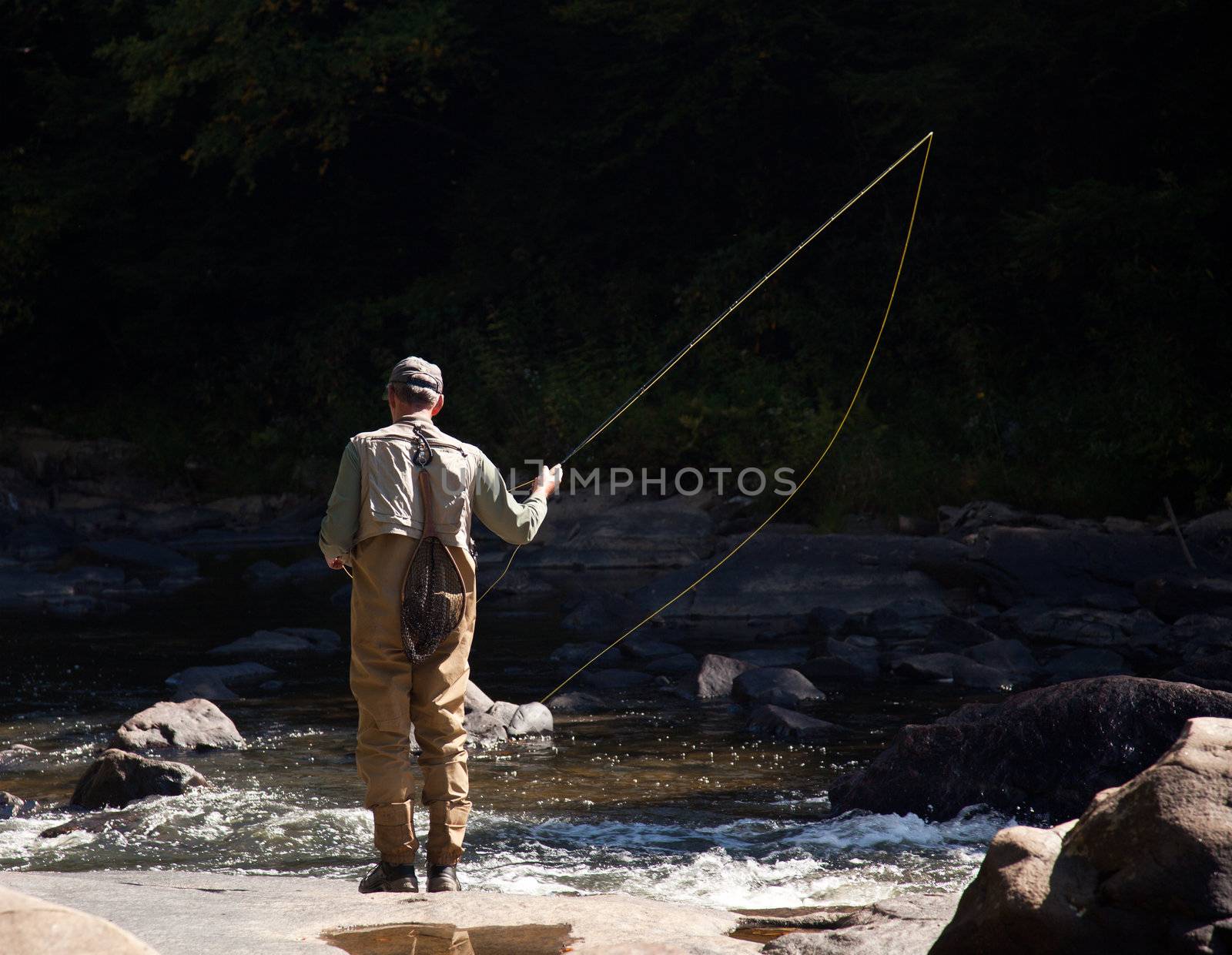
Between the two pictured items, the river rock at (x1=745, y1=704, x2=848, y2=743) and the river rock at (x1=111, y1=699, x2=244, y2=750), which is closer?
the river rock at (x1=111, y1=699, x2=244, y2=750)

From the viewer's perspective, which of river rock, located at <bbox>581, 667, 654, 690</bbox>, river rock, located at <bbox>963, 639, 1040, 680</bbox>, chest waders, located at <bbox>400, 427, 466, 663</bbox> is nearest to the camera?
chest waders, located at <bbox>400, 427, 466, 663</bbox>

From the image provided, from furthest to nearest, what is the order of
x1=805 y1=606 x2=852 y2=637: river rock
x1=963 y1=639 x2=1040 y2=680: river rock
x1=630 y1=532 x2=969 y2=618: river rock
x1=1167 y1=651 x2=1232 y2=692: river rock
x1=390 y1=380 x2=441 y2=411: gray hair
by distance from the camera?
x1=630 y1=532 x2=969 y2=618: river rock → x1=805 y1=606 x2=852 y2=637: river rock → x1=963 y1=639 x2=1040 y2=680: river rock → x1=1167 y1=651 x2=1232 y2=692: river rock → x1=390 y1=380 x2=441 y2=411: gray hair

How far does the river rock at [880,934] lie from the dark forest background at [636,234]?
977cm

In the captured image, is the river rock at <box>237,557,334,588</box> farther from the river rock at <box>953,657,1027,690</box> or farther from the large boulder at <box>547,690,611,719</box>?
the river rock at <box>953,657,1027,690</box>

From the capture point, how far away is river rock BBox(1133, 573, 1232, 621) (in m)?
9.84

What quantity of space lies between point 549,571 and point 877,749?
7607 millimetres

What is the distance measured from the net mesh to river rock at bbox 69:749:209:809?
7.22 feet

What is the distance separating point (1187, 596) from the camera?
32.6ft

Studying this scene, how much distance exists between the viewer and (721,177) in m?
19.7

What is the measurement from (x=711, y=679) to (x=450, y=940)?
16.4ft

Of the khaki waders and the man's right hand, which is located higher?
the man's right hand

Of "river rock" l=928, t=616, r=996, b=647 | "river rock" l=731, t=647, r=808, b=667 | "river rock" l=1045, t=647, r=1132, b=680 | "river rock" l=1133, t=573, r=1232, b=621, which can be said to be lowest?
"river rock" l=731, t=647, r=808, b=667

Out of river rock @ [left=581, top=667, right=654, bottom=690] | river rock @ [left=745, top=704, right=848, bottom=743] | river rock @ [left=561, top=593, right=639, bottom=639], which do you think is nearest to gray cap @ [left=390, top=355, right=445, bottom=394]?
Answer: river rock @ [left=745, top=704, right=848, bottom=743]

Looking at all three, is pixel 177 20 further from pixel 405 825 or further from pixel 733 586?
pixel 405 825
